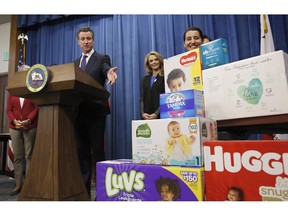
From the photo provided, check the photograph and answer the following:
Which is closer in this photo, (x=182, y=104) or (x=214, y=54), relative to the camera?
(x=182, y=104)

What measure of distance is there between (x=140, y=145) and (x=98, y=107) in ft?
1.56

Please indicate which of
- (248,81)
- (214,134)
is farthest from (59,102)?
(248,81)

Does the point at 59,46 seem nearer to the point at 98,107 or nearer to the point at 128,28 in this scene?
the point at 128,28

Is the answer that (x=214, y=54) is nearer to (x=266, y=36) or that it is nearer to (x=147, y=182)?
(x=147, y=182)

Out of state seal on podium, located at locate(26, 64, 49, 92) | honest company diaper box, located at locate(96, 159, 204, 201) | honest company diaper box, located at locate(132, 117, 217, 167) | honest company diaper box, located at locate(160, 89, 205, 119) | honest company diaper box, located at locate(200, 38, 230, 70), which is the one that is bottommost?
honest company diaper box, located at locate(96, 159, 204, 201)

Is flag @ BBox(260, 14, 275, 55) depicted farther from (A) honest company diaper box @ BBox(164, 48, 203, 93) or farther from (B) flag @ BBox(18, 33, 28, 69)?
(B) flag @ BBox(18, 33, 28, 69)

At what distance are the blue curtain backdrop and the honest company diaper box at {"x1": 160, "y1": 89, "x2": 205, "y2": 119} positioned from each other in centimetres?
165

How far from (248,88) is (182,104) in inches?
10.4

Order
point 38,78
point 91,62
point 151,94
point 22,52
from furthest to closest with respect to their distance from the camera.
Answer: point 22,52 → point 151,94 → point 91,62 → point 38,78

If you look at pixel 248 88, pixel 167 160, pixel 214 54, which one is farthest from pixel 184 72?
pixel 167 160

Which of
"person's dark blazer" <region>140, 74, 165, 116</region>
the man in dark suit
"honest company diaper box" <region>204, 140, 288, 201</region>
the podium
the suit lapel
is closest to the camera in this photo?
"honest company diaper box" <region>204, 140, 288, 201</region>

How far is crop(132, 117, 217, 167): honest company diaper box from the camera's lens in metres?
0.82

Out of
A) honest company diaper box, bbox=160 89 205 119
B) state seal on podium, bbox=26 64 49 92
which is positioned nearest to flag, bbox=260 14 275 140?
honest company diaper box, bbox=160 89 205 119

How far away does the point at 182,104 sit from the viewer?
0.90 metres
